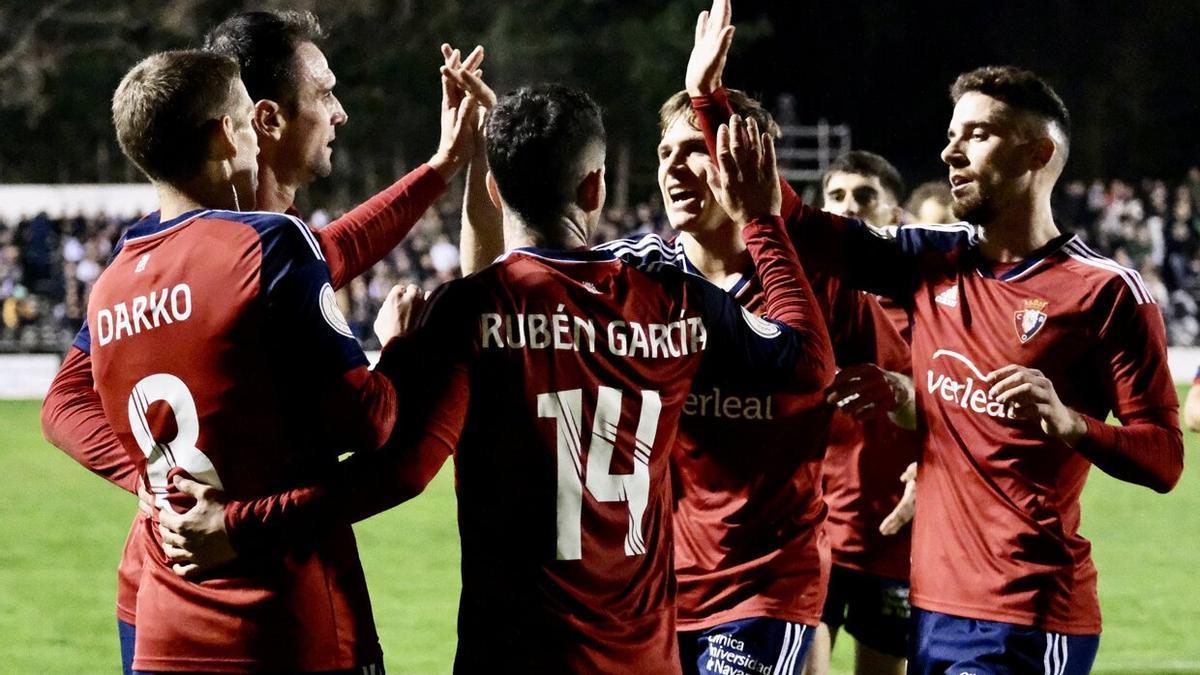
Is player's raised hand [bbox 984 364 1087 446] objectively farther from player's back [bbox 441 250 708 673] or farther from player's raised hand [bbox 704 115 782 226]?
player's back [bbox 441 250 708 673]

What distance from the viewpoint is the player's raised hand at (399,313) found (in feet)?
9.99

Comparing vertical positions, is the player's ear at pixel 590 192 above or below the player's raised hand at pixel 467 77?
below

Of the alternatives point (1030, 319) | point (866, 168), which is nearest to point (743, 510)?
point (1030, 319)

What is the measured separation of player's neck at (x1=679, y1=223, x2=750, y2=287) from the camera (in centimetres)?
430

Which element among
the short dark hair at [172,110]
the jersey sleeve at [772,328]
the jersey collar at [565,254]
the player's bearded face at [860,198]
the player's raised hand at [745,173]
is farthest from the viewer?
the player's bearded face at [860,198]

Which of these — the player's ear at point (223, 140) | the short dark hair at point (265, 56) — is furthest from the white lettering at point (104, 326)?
the short dark hair at point (265, 56)

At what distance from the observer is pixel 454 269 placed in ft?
72.3

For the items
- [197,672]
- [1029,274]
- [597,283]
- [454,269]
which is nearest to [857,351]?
[1029,274]

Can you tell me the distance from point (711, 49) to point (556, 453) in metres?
1.19

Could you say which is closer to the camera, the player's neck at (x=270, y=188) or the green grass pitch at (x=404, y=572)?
the player's neck at (x=270, y=188)

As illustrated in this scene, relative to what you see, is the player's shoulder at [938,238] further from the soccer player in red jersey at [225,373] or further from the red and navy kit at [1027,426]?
the soccer player in red jersey at [225,373]

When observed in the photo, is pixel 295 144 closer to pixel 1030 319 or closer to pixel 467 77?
pixel 467 77

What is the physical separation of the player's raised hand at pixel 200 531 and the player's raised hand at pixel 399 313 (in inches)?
18.0

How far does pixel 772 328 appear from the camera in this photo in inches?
129
